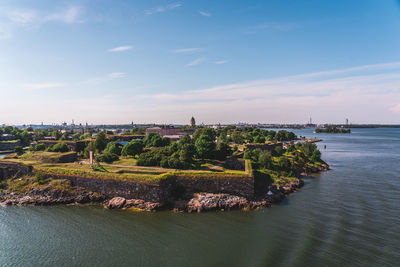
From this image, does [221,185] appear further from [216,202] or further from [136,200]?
[136,200]

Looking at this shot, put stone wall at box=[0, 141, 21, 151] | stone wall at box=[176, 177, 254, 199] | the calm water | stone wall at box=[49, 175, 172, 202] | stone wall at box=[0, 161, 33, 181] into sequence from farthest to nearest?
stone wall at box=[0, 141, 21, 151]
stone wall at box=[0, 161, 33, 181]
stone wall at box=[176, 177, 254, 199]
stone wall at box=[49, 175, 172, 202]
the calm water

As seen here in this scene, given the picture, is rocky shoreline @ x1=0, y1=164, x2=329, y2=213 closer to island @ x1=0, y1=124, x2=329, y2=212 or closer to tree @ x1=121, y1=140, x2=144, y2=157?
island @ x1=0, y1=124, x2=329, y2=212

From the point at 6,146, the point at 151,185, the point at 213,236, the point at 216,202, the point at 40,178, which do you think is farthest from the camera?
the point at 6,146

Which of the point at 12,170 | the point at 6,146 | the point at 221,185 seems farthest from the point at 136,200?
the point at 6,146

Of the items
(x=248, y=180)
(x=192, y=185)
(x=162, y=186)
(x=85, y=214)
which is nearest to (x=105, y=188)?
(x=85, y=214)

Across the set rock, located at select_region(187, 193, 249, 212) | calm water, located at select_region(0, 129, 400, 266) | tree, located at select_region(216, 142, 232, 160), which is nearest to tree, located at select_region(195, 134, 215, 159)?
tree, located at select_region(216, 142, 232, 160)

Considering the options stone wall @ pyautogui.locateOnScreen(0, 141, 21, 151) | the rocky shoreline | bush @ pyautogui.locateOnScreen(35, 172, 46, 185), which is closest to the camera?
the rocky shoreline
